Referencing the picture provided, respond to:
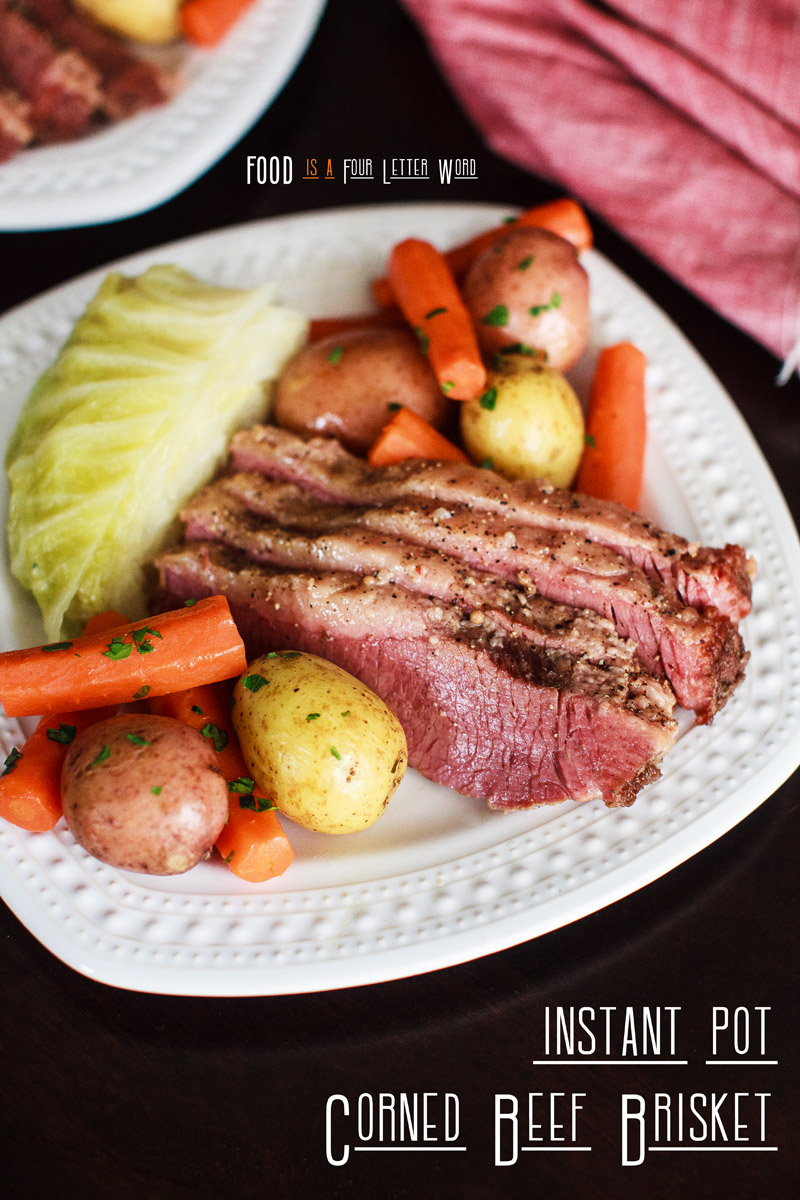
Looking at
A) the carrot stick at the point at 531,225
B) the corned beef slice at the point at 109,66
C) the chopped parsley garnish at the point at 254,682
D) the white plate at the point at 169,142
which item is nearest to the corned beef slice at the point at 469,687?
the chopped parsley garnish at the point at 254,682

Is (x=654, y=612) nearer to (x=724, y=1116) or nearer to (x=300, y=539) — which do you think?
(x=300, y=539)

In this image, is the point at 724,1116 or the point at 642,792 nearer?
the point at 724,1116

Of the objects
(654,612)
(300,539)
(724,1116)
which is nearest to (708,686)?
(654,612)

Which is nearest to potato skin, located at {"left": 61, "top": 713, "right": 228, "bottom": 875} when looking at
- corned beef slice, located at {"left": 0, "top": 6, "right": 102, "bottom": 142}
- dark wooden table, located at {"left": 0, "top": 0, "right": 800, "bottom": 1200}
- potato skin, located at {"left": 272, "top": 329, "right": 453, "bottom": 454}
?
dark wooden table, located at {"left": 0, "top": 0, "right": 800, "bottom": 1200}

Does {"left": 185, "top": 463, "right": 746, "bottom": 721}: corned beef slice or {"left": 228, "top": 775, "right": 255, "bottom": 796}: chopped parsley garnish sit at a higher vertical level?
{"left": 185, "top": 463, "right": 746, "bottom": 721}: corned beef slice

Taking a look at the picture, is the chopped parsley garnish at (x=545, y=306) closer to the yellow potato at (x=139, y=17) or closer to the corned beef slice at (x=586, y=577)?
the corned beef slice at (x=586, y=577)

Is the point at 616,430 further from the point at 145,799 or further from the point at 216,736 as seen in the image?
the point at 145,799

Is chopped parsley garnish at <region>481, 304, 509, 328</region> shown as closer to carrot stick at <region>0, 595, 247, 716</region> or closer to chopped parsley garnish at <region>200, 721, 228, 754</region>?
carrot stick at <region>0, 595, 247, 716</region>
